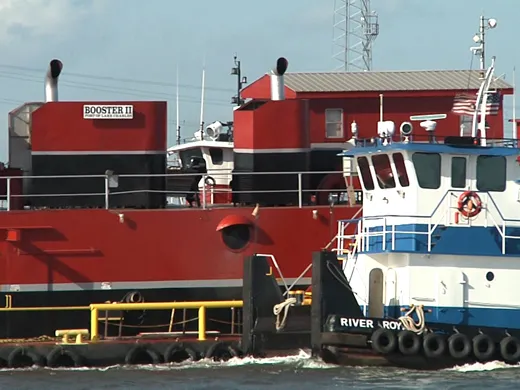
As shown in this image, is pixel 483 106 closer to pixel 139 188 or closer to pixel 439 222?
pixel 439 222

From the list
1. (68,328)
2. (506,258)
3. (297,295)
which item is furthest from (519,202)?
(68,328)

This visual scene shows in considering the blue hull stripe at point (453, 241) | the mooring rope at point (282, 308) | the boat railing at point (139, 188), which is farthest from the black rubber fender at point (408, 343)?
the boat railing at point (139, 188)

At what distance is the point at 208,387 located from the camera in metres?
20.1

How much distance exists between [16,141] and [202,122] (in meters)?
7.05

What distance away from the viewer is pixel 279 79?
25.4 metres

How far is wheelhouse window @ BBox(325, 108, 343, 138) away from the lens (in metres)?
27.1

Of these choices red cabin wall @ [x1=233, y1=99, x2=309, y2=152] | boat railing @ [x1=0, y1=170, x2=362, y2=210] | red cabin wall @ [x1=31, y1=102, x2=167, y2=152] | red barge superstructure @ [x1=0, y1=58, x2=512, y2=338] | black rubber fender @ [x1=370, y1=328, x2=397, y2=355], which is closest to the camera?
black rubber fender @ [x1=370, y1=328, x2=397, y2=355]

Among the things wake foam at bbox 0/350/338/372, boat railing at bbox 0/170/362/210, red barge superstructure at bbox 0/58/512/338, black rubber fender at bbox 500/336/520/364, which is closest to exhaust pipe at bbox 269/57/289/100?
red barge superstructure at bbox 0/58/512/338

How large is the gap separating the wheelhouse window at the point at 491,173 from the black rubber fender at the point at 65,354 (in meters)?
7.63

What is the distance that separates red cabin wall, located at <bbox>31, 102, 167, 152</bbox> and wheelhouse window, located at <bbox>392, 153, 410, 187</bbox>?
16.8 feet

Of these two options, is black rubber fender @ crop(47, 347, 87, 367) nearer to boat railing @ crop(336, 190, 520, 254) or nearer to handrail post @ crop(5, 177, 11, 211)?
handrail post @ crop(5, 177, 11, 211)

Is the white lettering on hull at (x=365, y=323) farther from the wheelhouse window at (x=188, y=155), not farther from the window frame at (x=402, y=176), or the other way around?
the wheelhouse window at (x=188, y=155)

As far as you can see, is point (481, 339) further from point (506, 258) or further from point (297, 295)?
point (297, 295)

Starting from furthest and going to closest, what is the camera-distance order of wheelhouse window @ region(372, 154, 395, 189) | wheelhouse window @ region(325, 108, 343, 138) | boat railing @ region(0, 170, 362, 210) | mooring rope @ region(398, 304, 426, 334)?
wheelhouse window @ region(325, 108, 343, 138) → boat railing @ region(0, 170, 362, 210) → wheelhouse window @ region(372, 154, 395, 189) → mooring rope @ region(398, 304, 426, 334)
